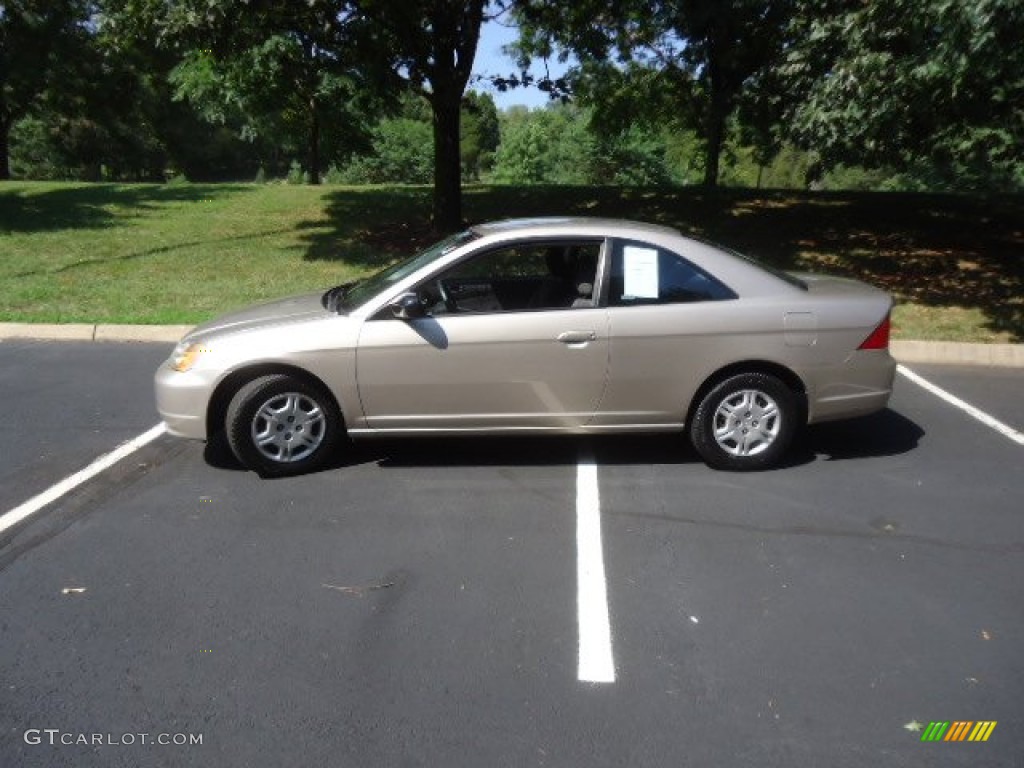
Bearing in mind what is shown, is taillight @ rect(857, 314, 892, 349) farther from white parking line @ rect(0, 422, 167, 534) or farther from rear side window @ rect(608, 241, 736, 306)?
white parking line @ rect(0, 422, 167, 534)

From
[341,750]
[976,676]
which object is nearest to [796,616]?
[976,676]

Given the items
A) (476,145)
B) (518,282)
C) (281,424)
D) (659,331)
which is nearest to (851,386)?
(659,331)

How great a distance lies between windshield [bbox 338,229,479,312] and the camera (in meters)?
5.25

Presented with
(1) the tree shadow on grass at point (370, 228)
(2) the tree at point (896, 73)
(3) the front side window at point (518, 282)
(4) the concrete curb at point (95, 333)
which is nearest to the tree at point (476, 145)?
(1) the tree shadow on grass at point (370, 228)

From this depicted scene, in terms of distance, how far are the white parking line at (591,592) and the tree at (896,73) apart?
5.20 metres

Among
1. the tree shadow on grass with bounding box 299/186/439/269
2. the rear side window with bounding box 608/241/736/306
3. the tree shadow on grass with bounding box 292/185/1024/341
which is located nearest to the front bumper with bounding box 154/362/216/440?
the rear side window with bounding box 608/241/736/306

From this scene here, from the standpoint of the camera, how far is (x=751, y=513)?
459 cm

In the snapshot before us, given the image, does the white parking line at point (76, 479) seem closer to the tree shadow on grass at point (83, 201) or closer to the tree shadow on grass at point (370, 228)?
the tree shadow on grass at point (370, 228)

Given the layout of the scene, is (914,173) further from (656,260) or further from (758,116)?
(656,260)

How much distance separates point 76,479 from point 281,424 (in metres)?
1.26

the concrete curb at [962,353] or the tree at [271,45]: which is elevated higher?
the tree at [271,45]

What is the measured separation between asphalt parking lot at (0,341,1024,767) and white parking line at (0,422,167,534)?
77 millimetres

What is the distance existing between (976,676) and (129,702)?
3.07m

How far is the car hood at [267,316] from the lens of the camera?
16.8ft
